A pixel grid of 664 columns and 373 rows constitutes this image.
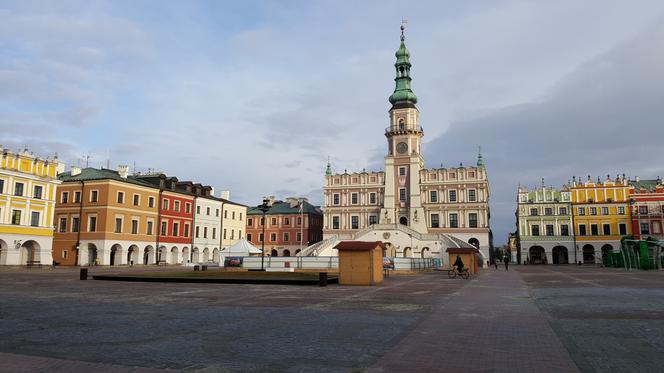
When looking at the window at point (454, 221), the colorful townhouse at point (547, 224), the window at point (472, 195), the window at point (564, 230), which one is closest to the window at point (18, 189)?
the window at point (454, 221)

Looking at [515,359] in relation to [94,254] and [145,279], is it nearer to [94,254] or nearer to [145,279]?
[145,279]

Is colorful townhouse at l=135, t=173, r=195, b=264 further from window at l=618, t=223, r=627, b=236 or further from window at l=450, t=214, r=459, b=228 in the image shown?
window at l=618, t=223, r=627, b=236

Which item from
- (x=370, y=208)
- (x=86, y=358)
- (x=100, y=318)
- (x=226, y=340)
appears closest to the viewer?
(x=86, y=358)

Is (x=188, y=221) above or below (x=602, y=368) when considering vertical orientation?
above

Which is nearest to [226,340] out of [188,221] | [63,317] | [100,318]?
[100,318]

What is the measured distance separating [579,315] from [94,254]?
56.7m

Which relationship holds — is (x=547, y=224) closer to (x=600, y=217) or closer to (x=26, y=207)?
(x=600, y=217)

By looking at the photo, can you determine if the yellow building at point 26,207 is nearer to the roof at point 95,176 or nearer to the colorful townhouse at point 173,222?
the roof at point 95,176

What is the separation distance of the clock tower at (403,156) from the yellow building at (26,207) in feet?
154

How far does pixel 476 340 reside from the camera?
984cm

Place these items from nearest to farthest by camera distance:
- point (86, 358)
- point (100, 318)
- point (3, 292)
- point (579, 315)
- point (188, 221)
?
point (86, 358)
point (100, 318)
point (579, 315)
point (3, 292)
point (188, 221)

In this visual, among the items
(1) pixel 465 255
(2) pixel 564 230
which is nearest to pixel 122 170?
(1) pixel 465 255

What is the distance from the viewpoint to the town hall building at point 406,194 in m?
75.0

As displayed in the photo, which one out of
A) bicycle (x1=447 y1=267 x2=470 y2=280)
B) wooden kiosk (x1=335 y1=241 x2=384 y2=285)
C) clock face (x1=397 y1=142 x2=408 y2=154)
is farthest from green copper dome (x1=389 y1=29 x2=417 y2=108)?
wooden kiosk (x1=335 y1=241 x2=384 y2=285)
